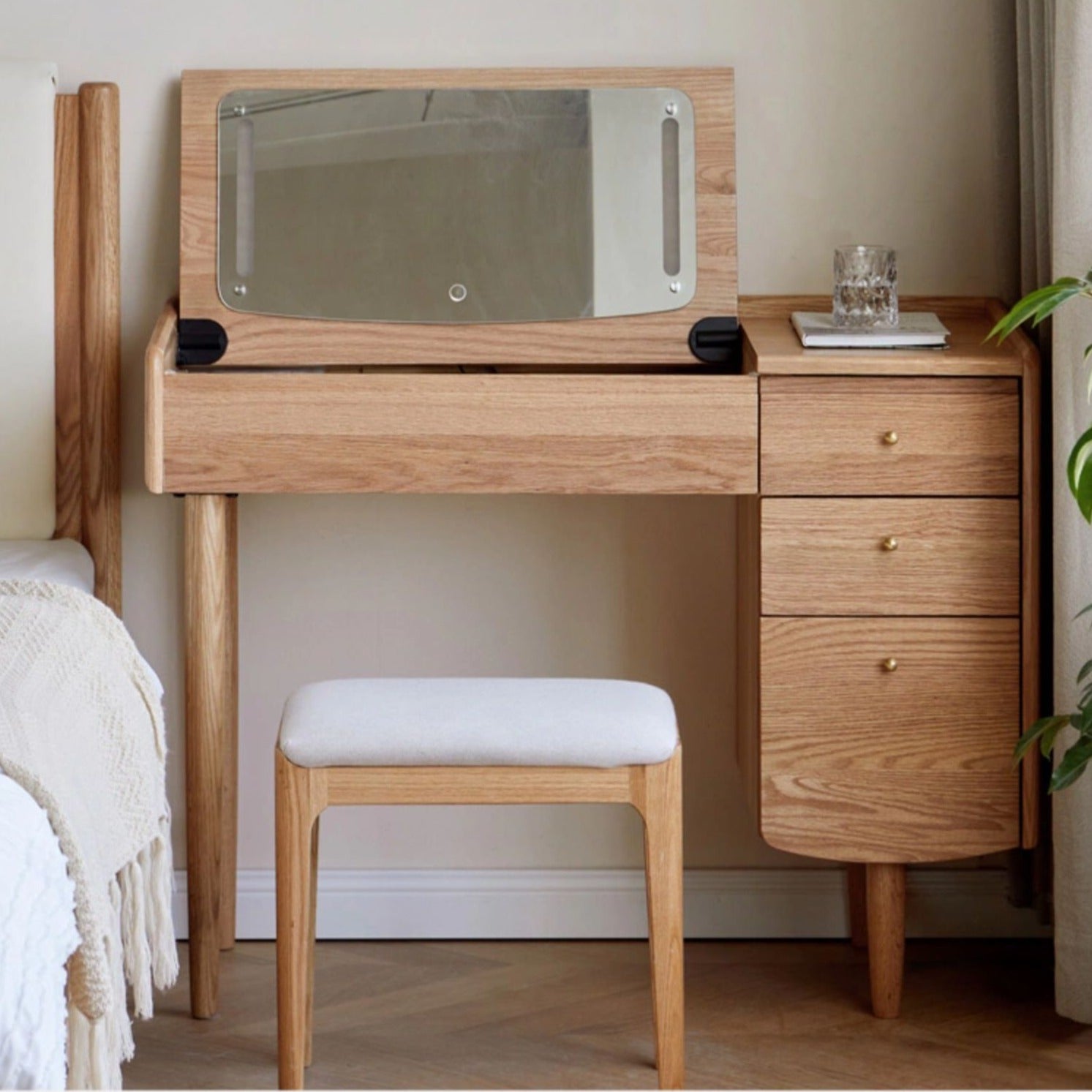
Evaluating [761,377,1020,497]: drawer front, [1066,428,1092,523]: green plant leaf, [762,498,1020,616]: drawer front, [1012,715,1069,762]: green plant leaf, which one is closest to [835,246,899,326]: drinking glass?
[761,377,1020,497]: drawer front

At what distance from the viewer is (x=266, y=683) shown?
254 centimetres

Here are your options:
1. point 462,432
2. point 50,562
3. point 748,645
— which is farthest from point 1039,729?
point 50,562

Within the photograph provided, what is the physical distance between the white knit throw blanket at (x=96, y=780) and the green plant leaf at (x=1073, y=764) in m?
1.03

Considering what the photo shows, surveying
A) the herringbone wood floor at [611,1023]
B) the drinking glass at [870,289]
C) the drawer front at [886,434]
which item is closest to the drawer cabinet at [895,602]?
the drawer front at [886,434]

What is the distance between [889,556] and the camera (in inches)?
82.6

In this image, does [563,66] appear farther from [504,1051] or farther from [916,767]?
[504,1051]

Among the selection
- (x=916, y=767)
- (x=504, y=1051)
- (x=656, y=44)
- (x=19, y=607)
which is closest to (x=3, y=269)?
(x=19, y=607)

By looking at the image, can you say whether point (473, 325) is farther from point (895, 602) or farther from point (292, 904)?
point (292, 904)

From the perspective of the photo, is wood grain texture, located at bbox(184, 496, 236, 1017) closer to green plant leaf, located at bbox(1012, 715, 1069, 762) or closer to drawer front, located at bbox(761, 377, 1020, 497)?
drawer front, located at bbox(761, 377, 1020, 497)

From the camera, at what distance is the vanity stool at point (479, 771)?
1.79m

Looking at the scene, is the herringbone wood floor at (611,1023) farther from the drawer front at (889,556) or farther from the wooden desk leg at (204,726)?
the drawer front at (889,556)

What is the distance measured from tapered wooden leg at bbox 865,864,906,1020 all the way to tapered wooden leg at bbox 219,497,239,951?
2.93ft

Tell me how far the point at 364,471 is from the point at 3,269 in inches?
26.1

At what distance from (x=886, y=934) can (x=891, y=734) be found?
0.91ft
